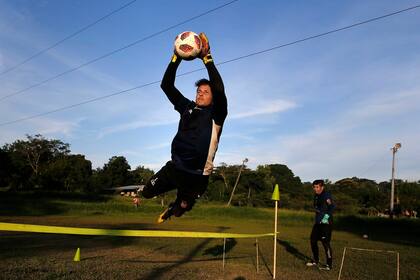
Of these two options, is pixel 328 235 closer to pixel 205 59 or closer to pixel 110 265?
pixel 110 265

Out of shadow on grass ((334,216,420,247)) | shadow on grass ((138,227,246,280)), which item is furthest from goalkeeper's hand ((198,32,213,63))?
shadow on grass ((334,216,420,247))

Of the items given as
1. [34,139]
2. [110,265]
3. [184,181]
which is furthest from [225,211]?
[34,139]

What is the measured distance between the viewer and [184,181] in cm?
484

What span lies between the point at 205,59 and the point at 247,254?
11.1 meters

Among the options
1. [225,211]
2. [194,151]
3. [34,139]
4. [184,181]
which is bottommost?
[225,211]

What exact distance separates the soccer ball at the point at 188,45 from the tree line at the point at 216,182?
1483 inches

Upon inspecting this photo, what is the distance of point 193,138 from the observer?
4656 mm

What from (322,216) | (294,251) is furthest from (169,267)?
(294,251)

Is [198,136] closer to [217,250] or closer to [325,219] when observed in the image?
[325,219]

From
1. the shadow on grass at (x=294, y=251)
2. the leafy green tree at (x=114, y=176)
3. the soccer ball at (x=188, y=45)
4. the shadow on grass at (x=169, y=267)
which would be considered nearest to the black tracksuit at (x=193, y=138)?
the soccer ball at (x=188, y=45)

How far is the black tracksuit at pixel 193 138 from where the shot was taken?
4.61m

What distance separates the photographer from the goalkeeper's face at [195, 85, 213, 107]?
15.7 feet

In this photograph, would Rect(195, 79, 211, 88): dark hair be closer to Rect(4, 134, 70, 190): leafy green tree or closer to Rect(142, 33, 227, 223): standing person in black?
Rect(142, 33, 227, 223): standing person in black

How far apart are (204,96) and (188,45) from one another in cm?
59
